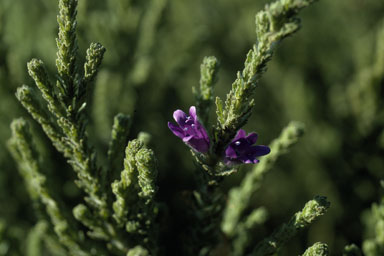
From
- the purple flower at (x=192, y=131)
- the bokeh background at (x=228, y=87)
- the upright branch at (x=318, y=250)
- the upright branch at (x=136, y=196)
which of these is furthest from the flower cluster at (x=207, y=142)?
the bokeh background at (x=228, y=87)

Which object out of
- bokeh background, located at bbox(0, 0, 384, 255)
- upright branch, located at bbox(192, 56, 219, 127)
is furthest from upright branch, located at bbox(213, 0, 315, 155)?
bokeh background, located at bbox(0, 0, 384, 255)

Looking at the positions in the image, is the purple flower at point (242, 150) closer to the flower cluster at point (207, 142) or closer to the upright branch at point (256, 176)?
the flower cluster at point (207, 142)

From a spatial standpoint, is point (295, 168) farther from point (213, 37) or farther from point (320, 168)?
point (213, 37)

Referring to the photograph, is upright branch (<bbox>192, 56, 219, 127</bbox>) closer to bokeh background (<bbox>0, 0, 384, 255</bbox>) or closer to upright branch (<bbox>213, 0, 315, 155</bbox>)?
upright branch (<bbox>213, 0, 315, 155</bbox>)

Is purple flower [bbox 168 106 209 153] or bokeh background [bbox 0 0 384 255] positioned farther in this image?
bokeh background [bbox 0 0 384 255]

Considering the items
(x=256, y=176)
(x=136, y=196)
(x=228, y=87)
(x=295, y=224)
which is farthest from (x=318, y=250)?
(x=228, y=87)

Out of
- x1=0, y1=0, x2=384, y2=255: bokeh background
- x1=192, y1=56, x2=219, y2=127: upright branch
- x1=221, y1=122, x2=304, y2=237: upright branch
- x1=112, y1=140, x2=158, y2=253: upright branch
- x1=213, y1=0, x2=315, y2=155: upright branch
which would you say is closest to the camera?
x1=213, y1=0, x2=315, y2=155: upright branch
